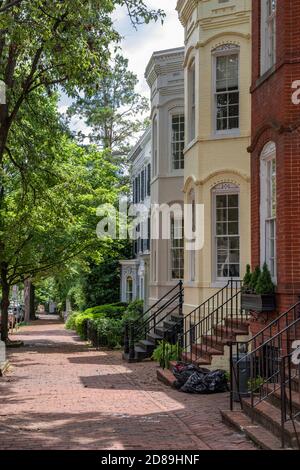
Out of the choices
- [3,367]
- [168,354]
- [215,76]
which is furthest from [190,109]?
[3,367]

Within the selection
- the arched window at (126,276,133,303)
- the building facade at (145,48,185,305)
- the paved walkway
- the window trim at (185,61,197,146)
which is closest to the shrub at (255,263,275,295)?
the paved walkway

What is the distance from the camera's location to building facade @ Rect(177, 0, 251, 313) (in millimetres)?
16859

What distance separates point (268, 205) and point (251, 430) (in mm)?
5087

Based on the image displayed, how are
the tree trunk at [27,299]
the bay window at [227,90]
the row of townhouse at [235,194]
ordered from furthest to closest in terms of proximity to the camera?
the tree trunk at [27,299] → the bay window at [227,90] → the row of townhouse at [235,194]

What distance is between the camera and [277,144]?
38.8ft

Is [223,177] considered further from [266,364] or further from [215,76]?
[266,364]

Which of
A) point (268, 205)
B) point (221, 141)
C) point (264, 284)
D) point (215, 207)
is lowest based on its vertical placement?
point (264, 284)

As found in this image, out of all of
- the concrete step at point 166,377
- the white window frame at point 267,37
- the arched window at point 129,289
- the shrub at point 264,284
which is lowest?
the concrete step at point 166,377

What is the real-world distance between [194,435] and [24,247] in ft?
56.0

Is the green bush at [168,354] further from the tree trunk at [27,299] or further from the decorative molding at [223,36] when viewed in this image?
the tree trunk at [27,299]

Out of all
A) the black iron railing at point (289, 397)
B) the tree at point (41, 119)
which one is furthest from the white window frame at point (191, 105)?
the black iron railing at point (289, 397)

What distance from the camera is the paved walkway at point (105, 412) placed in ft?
28.6

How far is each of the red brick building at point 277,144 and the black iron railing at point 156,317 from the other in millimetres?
7809
